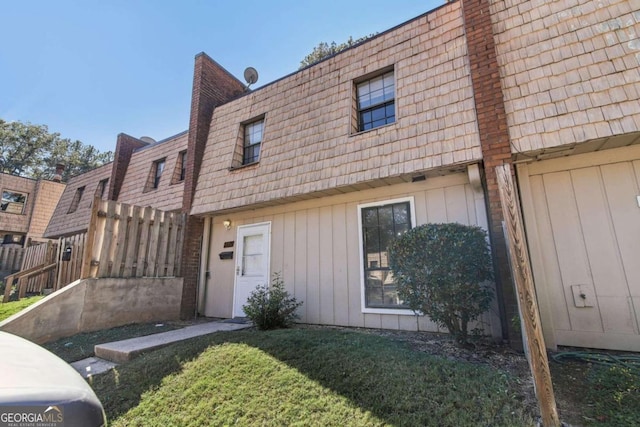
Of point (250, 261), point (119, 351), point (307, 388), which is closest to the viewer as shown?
point (307, 388)

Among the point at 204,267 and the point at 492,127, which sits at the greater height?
the point at 492,127

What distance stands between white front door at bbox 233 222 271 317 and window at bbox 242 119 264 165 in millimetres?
1741

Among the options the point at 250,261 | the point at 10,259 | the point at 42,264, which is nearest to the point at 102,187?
the point at 42,264

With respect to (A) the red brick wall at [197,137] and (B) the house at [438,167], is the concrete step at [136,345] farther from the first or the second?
(A) the red brick wall at [197,137]

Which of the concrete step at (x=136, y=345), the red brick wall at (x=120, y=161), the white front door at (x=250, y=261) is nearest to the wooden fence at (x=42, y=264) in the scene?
the red brick wall at (x=120, y=161)

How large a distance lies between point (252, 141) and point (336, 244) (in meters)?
3.64

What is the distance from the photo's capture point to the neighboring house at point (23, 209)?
15891mm

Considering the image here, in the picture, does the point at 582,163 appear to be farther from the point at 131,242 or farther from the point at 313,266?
the point at 131,242

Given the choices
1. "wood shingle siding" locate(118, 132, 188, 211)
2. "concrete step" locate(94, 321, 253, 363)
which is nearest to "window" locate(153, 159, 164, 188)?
"wood shingle siding" locate(118, 132, 188, 211)

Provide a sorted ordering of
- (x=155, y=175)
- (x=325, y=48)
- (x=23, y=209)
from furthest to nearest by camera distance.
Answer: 1. (x=325, y=48)
2. (x=23, y=209)
3. (x=155, y=175)

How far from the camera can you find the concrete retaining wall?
4.83 m

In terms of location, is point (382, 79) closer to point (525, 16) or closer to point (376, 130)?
point (376, 130)

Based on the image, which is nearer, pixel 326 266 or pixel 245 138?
pixel 326 266

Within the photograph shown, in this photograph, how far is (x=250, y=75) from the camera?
9609 millimetres
